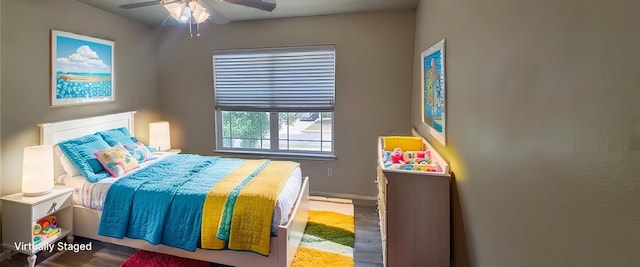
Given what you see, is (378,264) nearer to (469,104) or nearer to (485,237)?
(485,237)

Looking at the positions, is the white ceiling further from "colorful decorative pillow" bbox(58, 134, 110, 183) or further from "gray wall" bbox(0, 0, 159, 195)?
"colorful decorative pillow" bbox(58, 134, 110, 183)

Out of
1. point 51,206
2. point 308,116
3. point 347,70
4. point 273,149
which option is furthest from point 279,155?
point 51,206

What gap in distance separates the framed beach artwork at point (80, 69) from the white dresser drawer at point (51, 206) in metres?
1.06

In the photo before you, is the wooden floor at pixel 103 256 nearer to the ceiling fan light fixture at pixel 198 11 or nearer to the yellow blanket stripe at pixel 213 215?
the yellow blanket stripe at pixel 213 215

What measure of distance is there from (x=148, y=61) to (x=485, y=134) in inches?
178

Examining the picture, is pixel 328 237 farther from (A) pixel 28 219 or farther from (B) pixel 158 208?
(A) pixel 28 219

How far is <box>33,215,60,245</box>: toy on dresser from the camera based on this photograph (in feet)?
7.99

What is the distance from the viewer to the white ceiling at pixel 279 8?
10.8 ft

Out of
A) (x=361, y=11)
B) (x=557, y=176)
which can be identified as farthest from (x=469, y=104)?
(x=361, y=11)

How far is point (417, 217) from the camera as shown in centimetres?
197

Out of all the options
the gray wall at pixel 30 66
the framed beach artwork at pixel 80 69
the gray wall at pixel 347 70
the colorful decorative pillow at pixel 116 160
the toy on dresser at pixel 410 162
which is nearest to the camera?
the toy on dresser at pixel 410 162

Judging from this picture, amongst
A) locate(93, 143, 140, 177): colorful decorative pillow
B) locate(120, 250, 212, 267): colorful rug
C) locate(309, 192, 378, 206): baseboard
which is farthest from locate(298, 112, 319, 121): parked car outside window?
locate(120, 250, 212, 267): colorful rug

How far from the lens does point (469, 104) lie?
168cm

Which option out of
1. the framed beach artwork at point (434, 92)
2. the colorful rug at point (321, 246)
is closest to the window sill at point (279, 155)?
the colorful rug at point (321, 246)
